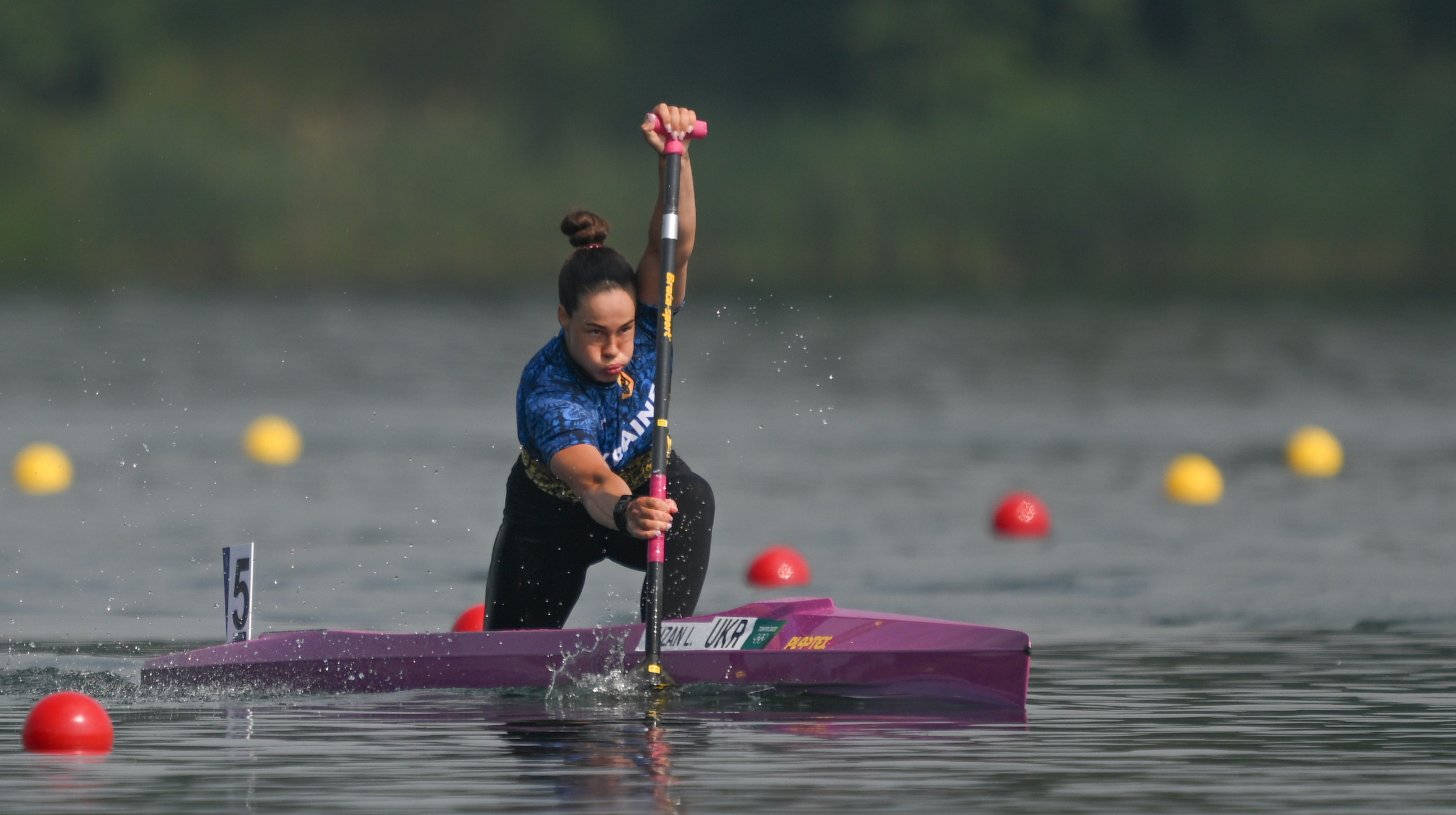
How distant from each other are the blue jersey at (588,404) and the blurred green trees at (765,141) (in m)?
35.0

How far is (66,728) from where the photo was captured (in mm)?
7250

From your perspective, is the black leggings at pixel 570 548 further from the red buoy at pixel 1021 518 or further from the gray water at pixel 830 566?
the red buoy at pixel 1021 518

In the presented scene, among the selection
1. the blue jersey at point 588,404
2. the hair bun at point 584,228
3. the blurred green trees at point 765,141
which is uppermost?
the blurred green trees at point 765,141

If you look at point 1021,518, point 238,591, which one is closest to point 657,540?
point 238,591

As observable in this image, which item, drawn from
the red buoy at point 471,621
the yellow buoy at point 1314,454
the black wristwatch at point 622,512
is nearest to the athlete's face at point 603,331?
the black wristwatch at point 622,512

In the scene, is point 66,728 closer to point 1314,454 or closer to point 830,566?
point 830,566

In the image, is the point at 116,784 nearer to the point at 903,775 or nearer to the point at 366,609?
the point at 903,775

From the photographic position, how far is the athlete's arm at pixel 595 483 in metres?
7.85

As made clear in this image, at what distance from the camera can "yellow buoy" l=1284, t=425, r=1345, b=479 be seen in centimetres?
1702

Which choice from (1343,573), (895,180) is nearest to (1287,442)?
(1343,573)

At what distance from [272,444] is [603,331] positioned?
34.3 feet

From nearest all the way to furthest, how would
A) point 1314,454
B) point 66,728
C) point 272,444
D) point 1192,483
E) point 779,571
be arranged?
point 66,728, point 779,571, point 1192,483, point 1314,454, point 272,444

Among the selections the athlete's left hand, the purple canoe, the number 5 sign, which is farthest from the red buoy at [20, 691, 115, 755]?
the athlete's left hand

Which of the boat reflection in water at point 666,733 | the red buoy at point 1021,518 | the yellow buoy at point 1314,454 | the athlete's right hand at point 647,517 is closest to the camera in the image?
the boat reflection in water at point 666,733
